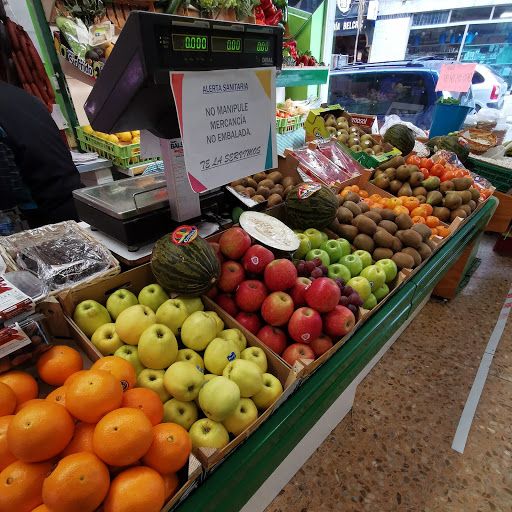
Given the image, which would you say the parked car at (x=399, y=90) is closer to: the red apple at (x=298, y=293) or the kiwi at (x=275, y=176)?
the kiwi at (x=275, y=176)

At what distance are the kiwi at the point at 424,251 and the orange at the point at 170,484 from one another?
159cm

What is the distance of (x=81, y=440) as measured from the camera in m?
0.73

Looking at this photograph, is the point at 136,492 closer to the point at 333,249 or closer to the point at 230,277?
the point at 230,277

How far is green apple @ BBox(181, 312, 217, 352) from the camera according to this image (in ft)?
3.43

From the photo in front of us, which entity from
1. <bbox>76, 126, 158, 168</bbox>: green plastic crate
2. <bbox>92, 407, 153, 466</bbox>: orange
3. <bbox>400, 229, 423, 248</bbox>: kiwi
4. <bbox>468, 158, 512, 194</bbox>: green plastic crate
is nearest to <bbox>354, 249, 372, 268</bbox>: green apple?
<bbox>400, 229, 423, 248</bbox>: kiwi

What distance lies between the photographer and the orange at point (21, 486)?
63 cm

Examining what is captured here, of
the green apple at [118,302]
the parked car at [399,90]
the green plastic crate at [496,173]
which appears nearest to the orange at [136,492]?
the green apple at [118,302]

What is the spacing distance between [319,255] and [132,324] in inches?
34.0

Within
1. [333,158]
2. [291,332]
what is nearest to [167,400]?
[291,332]

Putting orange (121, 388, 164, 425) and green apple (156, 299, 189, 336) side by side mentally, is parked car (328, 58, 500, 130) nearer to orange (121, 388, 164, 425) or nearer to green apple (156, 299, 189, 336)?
green apple (156, 299, 189, 336)

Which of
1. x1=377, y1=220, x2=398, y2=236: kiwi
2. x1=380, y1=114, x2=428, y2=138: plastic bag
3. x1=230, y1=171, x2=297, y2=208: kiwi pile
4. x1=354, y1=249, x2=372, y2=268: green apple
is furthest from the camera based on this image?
x1=380, y1=114, x2=428, y2=138: plastic bag

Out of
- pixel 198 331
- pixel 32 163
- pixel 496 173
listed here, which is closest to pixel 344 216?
pixel 198 331

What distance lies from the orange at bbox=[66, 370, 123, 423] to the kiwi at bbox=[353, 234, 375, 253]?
1.39 meters

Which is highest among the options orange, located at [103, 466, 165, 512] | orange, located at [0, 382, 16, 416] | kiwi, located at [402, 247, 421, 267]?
orange, located at [0, 382, 16, 416]
